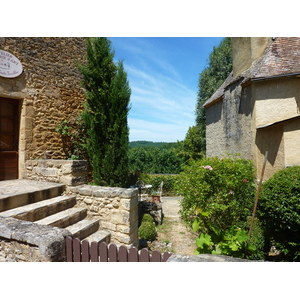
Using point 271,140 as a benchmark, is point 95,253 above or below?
below

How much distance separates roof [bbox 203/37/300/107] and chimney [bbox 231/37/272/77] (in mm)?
223

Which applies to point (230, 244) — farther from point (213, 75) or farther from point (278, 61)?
point (213, 75)

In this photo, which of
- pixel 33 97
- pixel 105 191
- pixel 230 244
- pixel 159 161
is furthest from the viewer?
pixel 159 161

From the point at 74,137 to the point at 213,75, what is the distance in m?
15.0

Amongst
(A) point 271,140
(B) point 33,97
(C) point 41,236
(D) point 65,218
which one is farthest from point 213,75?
(C) point 41,236

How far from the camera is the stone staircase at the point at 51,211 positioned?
10.8 ft

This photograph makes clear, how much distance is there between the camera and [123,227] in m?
3.87

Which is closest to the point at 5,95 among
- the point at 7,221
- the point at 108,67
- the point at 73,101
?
the point at 73,101

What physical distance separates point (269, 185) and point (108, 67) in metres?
5.69

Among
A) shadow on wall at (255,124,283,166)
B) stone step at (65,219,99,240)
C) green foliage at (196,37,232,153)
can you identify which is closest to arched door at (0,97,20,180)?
stone step at (65,219,99,240)

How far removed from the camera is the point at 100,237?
3645 millimetres

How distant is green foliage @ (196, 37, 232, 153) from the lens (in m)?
16.0

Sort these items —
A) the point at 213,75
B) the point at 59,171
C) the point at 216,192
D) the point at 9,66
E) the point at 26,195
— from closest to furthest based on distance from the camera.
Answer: the point at 26,195
the point at 216,192
the point at 59,171
the point at 9,66
the point at 213,75
